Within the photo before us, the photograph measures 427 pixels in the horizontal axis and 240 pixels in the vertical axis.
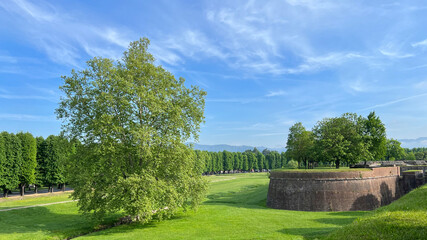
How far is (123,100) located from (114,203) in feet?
32.2

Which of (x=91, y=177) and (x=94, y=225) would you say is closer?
(x=91, y=177)

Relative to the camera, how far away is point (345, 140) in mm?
50250

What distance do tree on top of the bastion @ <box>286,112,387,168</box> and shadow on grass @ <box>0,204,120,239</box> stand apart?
3903cm

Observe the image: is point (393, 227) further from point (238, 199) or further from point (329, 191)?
point (238, 199)

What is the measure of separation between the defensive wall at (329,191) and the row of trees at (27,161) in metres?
38.7

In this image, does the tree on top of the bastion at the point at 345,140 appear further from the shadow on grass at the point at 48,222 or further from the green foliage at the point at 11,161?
the green foliage at the point at 11,161

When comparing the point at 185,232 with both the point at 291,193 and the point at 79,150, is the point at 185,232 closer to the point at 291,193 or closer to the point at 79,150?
the point at 79,150

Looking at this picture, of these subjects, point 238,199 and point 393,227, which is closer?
point 393,227

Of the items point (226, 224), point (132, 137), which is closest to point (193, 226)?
point (226, 224)

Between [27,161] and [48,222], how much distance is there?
32975 millimetres

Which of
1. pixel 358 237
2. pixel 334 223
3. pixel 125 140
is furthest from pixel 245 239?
pixel 125 140

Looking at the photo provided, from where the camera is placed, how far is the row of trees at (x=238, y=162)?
404ft

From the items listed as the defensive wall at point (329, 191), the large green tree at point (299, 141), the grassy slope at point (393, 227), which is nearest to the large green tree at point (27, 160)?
the defensive wall at point (329, 191)

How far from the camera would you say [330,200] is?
35.0 m
